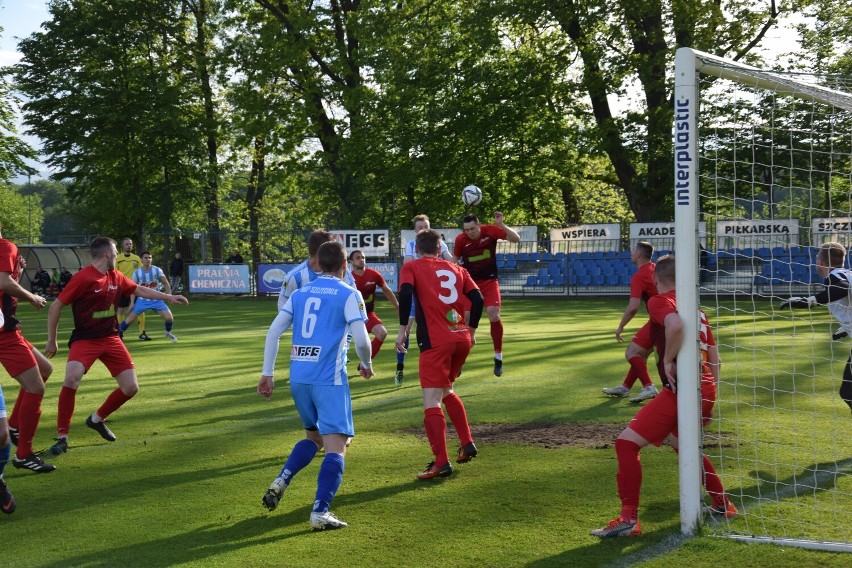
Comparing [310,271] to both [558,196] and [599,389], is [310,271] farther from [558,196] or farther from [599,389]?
[558,196]

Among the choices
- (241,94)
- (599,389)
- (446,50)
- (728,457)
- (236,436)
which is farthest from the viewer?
(241,94)

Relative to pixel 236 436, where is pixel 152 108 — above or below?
above

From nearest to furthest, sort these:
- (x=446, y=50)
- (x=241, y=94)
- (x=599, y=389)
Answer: (x=599, y=389), (x=446, y=50), (x=241, y=94)

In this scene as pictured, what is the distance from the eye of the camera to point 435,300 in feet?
23.2

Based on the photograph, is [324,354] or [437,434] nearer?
[324,354]

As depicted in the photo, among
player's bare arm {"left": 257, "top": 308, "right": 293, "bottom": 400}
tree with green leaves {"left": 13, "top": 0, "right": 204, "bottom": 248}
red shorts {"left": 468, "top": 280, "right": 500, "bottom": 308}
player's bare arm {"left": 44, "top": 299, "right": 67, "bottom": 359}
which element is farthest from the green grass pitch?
tree with green leaves {"left": 13, "top": 0, "right": 204, "bottom": 248}

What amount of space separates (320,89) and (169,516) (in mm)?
35947

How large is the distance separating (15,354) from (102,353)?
95cm

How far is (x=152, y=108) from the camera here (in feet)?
142

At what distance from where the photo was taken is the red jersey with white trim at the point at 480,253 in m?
11.6

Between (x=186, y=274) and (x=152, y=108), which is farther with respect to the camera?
(x=152, y=108)

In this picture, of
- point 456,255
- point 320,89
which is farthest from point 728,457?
point 320,89

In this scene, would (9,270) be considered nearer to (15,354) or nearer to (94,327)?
(15,354)

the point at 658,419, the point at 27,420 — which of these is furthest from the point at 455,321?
the point at 27,420
